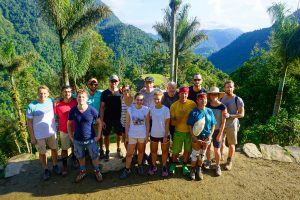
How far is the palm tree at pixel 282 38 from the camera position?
14.6 metres

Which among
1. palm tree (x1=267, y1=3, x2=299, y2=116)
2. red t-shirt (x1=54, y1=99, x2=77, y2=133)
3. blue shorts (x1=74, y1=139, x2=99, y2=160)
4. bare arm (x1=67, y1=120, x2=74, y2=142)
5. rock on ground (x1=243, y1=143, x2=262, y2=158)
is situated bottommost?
rock on ground (x1=243, y1=143, x2=262, y2=158)

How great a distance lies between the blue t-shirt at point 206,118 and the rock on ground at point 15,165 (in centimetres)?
407

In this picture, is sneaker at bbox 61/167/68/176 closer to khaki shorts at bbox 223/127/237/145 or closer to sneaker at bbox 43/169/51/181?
sneaker at bbox 43/169/51/181

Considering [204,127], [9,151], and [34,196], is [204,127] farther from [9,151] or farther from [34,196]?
[9,151]

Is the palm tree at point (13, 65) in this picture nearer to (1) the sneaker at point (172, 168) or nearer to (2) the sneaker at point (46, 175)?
(2) the sneaker at point (46, 175)

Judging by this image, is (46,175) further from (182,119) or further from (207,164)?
(207,164)

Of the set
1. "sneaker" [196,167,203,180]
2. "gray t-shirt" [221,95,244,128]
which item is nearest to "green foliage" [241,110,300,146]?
"gray t-shirt" [221,95,244,128]

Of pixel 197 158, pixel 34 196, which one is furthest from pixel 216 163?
pixel 34 196

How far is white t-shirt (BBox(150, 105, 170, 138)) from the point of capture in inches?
205

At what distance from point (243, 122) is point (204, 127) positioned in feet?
44.5

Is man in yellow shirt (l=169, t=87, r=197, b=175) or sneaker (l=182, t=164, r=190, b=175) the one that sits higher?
man in yellow shirt (l=169, t=87, r=197, b=175)

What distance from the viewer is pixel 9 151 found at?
19.5 meters

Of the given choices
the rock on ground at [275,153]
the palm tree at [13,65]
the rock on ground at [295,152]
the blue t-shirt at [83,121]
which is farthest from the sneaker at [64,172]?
the palm tree at [13,65]

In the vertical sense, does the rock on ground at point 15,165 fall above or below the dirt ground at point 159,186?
above
